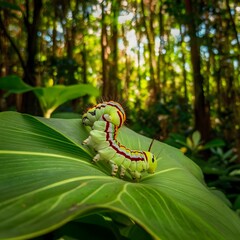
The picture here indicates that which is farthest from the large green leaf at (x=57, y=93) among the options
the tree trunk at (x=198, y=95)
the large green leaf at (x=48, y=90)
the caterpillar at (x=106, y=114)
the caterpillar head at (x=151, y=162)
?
the tree trunk at (x=198, y=95)

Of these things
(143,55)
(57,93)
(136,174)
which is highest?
(143,55)

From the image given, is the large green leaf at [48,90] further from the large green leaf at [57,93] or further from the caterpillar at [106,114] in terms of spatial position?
the caterpillar at [106,114]

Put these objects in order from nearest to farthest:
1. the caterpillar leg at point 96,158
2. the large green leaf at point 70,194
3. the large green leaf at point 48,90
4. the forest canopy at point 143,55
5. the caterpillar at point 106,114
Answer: the large green leaf at point 70,194, the caterpillar leg at point 96,158, the caterpillar at point 106,114, the large green leaf at point 48,90, the forest canopy at point 143,55

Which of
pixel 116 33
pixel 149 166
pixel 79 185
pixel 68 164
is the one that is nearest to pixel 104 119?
pixel 149 166

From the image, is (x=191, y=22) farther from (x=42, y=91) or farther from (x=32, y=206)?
(x=32, y=206)

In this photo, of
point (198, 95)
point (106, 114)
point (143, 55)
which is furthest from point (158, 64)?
point (106, 114)

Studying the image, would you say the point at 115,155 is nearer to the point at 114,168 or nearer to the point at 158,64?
the point at 114,168

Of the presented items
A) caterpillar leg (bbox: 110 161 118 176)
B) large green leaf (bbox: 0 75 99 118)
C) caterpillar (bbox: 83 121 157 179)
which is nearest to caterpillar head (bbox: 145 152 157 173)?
caterpillar (bbox: 83 121 157 179)
